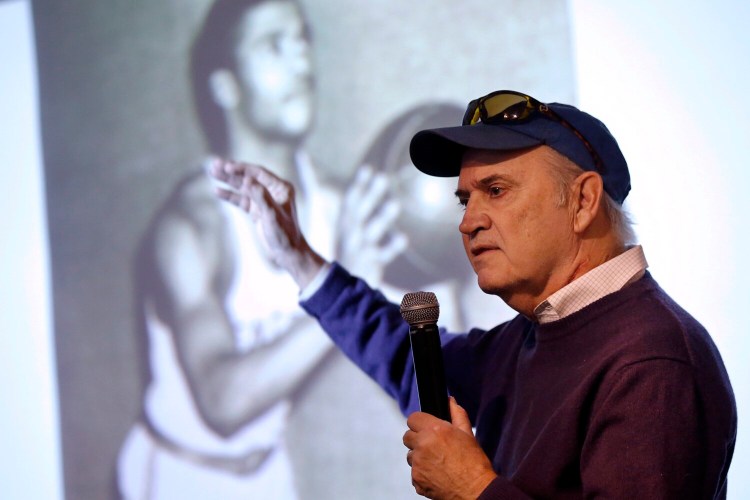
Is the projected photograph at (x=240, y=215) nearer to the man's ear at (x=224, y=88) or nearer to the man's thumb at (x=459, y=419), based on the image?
the man's ear at (x=224, y=88)

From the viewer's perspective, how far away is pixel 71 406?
9.06 ft

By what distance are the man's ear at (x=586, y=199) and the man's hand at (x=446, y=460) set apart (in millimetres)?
399

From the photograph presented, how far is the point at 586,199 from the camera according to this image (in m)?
1.41

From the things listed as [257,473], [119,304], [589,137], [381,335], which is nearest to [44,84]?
[119,304]

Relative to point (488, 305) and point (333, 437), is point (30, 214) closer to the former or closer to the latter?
point (333, 437)

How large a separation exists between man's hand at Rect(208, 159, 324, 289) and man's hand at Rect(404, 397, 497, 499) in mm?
727

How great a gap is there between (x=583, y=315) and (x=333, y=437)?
1231mm

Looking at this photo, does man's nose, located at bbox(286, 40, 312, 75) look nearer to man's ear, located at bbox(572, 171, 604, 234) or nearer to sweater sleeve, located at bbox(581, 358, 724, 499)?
man's ear, located at bbox(572, 171, 604, 234)

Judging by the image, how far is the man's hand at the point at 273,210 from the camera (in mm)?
1946

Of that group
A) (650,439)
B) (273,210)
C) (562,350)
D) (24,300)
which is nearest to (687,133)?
(562,350)

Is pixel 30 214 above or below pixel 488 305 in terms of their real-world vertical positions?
above

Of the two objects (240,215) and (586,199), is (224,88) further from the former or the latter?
(586,199)

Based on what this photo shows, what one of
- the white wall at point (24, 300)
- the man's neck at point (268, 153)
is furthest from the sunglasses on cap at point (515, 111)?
the white wall at point (24, 300)

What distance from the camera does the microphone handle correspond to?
130 cm
